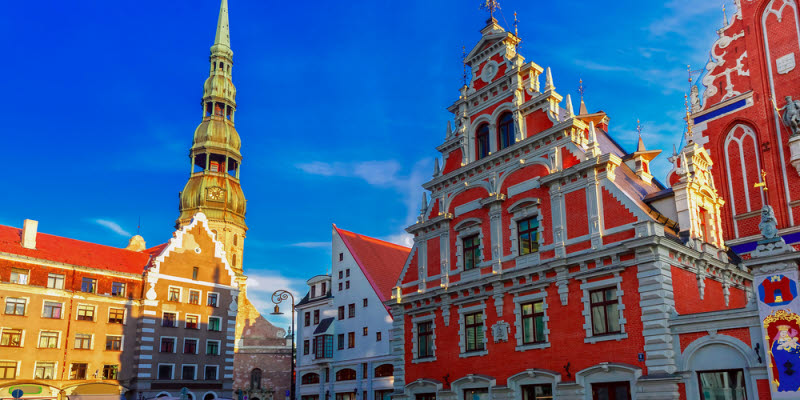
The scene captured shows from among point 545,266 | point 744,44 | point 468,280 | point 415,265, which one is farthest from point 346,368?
point 744,44

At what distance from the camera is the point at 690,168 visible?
27406 mm

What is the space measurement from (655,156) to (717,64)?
6573mm

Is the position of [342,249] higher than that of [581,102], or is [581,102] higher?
[581,102]

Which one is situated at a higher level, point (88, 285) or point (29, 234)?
point (29, 234)

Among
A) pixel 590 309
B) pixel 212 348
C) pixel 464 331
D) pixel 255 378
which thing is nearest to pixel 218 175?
pixel 255 378

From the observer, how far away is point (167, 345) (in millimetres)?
47500

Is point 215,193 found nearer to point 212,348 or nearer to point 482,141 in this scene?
point 212,348

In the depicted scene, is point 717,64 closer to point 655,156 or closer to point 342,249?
point 655,156

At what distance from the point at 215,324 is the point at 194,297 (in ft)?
8.71

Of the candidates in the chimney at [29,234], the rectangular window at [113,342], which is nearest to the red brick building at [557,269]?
the rectangular window at [113,342]

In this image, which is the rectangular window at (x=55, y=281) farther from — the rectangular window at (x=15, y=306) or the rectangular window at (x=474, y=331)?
the rectangular window at (x=474, y=331)

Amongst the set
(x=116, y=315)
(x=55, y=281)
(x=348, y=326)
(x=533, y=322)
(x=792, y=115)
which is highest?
(x=792, y=115)

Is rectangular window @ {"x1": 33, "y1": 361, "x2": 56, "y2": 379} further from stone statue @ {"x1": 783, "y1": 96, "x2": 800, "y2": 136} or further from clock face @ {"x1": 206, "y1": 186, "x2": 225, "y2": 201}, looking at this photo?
stone statue @ {"x1": 783, "y1": 96, "x2": 800, "y2": 136}

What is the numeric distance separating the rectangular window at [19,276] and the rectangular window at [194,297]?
11304 millimetres
